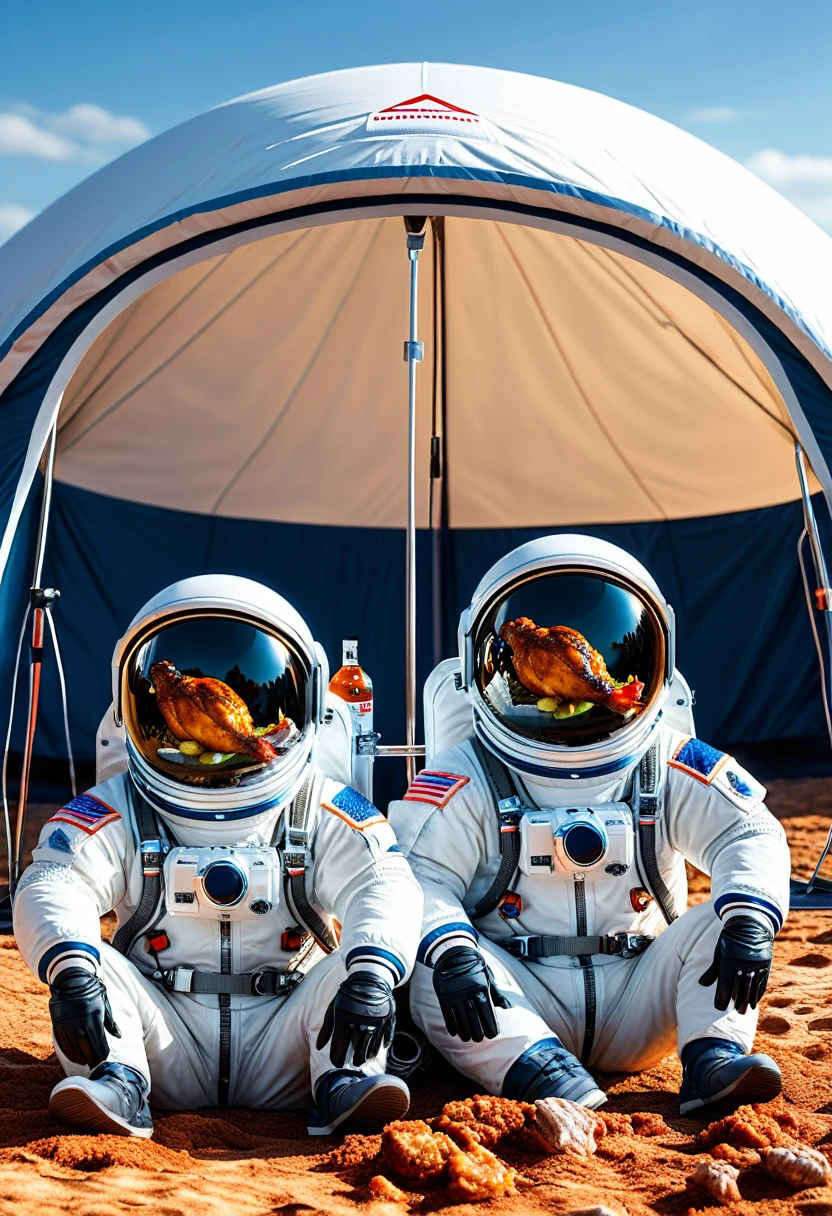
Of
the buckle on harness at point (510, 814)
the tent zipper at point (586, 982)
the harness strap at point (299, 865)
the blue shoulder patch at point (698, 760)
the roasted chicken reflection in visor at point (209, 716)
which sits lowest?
the tent zipper at point (586, 982)

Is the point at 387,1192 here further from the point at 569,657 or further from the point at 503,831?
the point at 569,657

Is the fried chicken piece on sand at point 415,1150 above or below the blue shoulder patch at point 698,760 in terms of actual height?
below

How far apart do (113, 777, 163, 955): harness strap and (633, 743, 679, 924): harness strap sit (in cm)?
119

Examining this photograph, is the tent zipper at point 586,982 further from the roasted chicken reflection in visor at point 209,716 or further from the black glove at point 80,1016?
the black glove at point 80,1016

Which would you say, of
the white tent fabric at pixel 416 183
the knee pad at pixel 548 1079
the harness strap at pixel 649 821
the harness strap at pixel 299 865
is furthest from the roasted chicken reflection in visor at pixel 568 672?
the white tent fabric at pixel 416 183

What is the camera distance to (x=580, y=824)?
325 cm

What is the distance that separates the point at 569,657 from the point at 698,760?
448 mm

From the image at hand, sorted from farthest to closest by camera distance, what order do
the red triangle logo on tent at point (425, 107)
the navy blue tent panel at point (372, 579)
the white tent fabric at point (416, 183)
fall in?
the navy blue tent panel at point (372, 579)
the red triangle logo on tent at point (425, 107)
the white tent fabric at point (416, 183)

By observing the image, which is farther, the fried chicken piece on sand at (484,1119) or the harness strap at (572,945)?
the harness strap at (572,945)

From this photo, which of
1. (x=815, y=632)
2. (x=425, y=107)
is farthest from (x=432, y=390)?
(x=815, y=632)

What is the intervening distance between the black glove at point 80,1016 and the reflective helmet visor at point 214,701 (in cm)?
52

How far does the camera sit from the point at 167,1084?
10.1 feet

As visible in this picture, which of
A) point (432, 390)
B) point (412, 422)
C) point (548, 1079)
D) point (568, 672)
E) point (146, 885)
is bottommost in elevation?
point (548, 1079)

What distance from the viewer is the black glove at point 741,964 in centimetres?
300
